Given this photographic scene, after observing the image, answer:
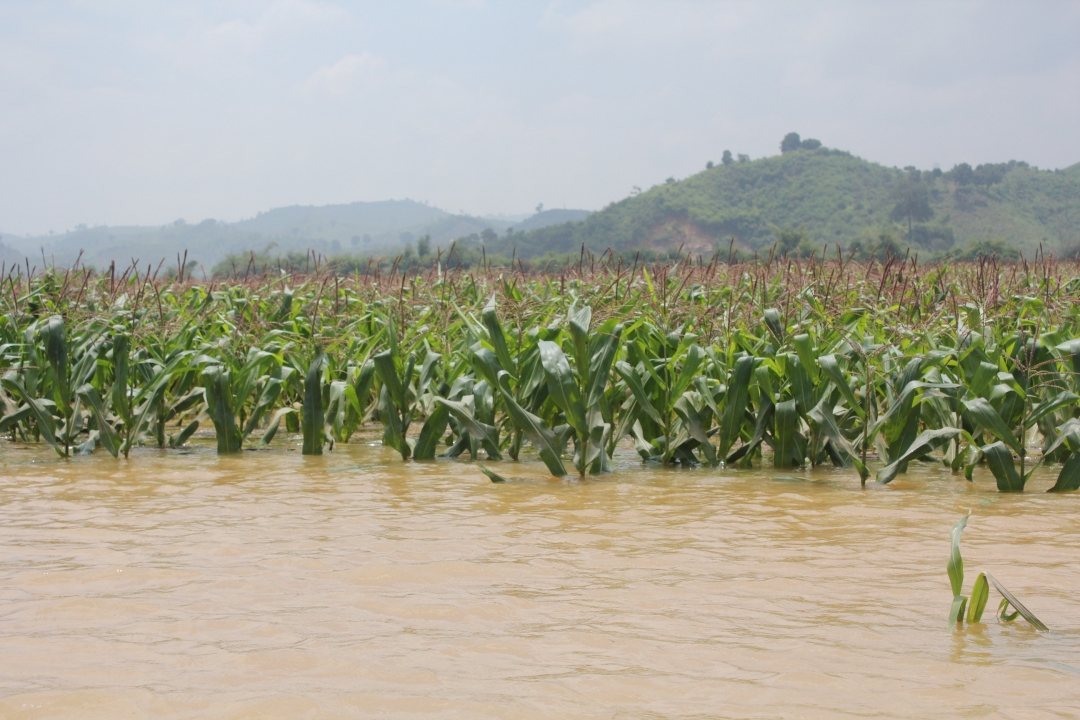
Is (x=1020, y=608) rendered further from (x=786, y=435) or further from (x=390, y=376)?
(x=390, y=376)

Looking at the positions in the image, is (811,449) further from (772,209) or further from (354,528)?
(772,209)

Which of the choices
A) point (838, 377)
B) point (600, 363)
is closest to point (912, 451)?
point (838, 377)

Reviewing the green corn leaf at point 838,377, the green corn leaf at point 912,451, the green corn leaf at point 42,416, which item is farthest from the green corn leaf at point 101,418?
the green corn leaf at point 912,451

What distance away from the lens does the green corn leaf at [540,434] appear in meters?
4.22

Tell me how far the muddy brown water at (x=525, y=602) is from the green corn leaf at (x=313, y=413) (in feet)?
3.02

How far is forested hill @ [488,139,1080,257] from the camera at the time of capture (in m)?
73.9

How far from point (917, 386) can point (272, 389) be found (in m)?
3.46

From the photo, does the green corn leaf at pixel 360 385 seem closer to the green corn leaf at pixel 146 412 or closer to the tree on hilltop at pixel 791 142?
the green corn leaf at pixel 146 412

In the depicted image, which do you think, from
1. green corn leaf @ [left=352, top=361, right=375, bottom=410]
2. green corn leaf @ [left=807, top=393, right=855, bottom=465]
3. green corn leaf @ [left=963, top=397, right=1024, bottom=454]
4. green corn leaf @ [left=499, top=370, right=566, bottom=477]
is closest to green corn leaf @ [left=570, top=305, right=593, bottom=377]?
green corn leaf @ [left=499, top=370, right=566, bottom=477]

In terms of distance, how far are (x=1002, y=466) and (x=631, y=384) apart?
5.62ft

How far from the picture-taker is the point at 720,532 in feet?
10.1

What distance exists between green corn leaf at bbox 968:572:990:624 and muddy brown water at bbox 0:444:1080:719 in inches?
1.4

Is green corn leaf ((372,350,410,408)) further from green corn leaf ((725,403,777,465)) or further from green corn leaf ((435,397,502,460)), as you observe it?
green corn leaf ((725,403,777,465))

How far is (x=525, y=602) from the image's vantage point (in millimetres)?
2303
